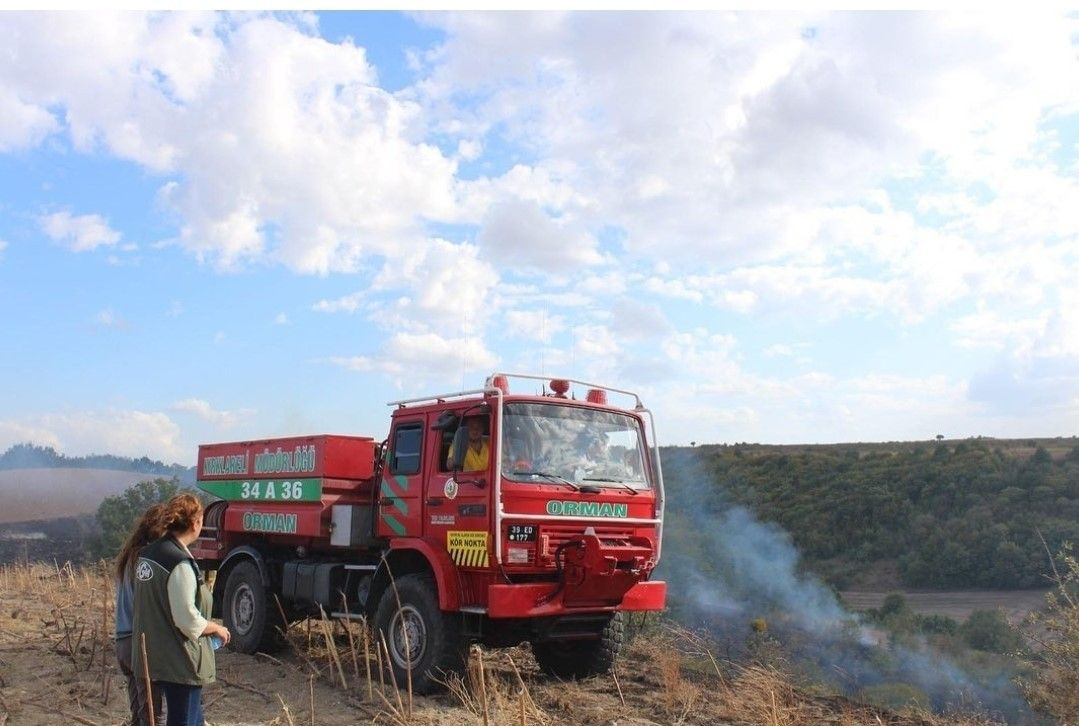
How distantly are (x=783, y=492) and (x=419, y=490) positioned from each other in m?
36.3

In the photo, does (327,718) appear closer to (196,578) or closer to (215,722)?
(215,722)

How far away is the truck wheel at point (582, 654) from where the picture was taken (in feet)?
30.5

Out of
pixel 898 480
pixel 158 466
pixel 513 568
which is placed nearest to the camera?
pixel 513 568

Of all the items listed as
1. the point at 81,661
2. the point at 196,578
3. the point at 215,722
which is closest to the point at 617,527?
the point at 215,722

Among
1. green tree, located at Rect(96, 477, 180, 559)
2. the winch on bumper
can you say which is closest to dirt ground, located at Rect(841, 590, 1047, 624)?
the winch on bumper

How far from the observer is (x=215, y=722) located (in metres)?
7.34

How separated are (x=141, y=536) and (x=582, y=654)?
17.8 feet

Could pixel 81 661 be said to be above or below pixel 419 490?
below

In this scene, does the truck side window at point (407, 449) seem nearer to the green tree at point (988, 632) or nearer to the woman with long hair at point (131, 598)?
the woman with long hair at point (131, 598)

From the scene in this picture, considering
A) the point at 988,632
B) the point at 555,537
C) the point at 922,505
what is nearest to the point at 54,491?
the point at 922,505

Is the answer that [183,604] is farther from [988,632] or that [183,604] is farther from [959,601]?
[959,601]

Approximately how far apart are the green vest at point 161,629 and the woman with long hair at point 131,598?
163 millimetres

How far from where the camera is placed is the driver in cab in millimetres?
8234

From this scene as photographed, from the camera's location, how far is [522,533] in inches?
314
